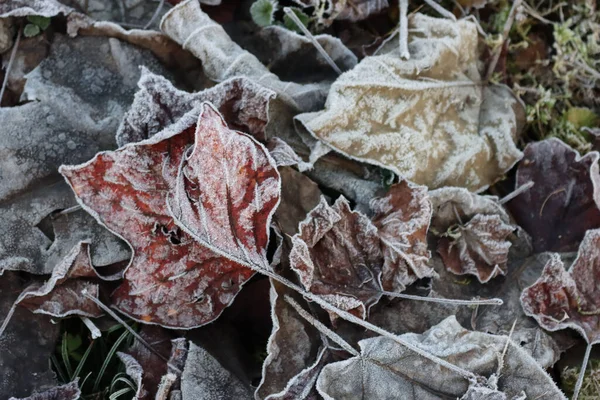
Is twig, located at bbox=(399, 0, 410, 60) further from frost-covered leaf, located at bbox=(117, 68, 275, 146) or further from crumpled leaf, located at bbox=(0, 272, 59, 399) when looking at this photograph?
crumpled leaf, located at bbox=(0, 272, 59, 399)

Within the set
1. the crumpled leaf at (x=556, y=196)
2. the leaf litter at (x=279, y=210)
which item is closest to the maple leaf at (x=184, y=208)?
the leaf litter at (x=279, y=210)

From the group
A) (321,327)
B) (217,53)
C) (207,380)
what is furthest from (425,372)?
(217,53)

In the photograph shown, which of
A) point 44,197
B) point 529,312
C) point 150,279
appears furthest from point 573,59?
point 44,197

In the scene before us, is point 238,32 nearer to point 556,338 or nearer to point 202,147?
point 202,147

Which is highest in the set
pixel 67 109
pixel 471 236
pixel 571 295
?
pixel 67 109

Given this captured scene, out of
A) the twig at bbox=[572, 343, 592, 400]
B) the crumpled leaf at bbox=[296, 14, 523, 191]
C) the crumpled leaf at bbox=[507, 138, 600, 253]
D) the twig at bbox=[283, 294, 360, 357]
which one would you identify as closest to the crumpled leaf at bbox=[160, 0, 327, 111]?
the crumpled leaf at bbox=[296, 14, 523, 191]

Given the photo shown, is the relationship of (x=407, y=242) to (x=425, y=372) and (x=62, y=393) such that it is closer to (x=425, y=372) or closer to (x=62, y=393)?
(x=425, y=372)
